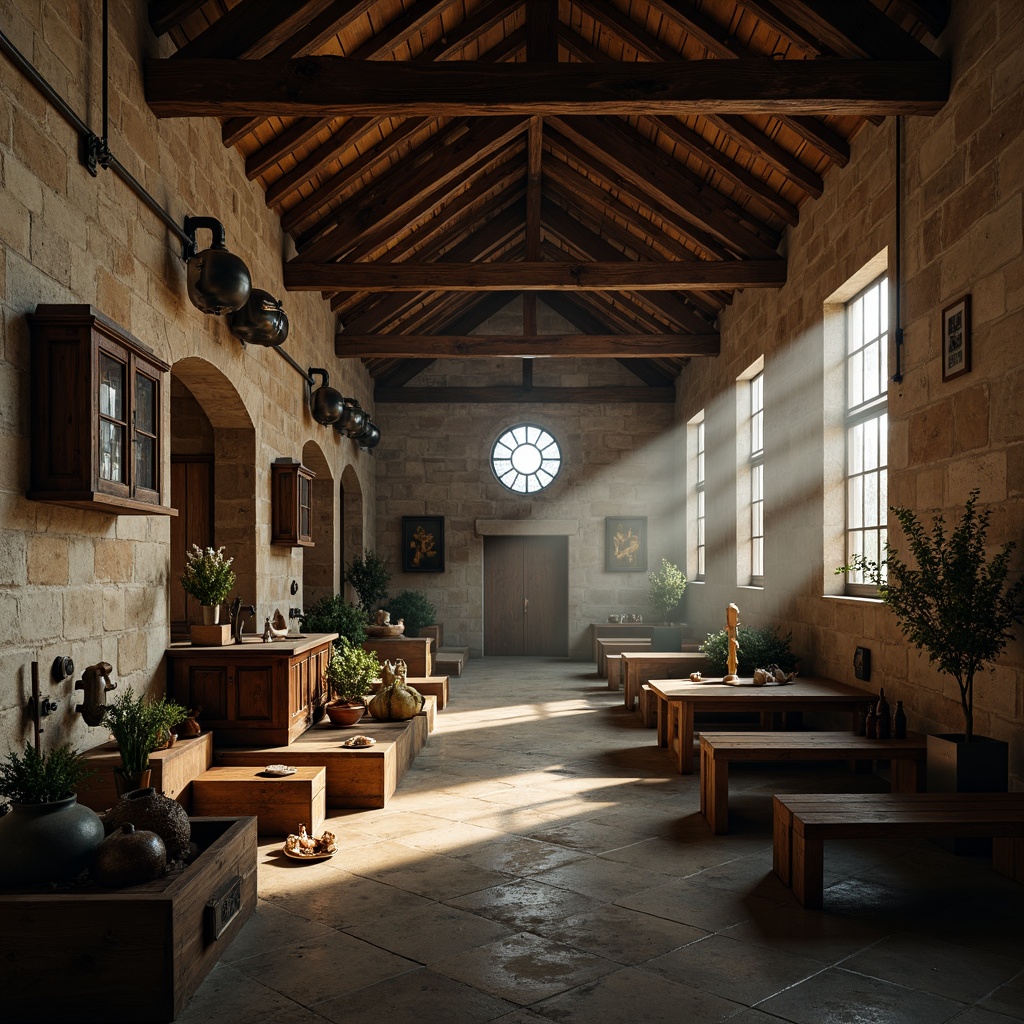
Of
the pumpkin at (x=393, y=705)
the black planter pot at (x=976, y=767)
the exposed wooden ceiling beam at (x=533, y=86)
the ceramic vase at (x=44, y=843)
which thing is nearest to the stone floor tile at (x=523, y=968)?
the ceramic vase at (x=44, y=843)

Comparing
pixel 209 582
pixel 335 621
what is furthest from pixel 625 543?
pixel 209 582

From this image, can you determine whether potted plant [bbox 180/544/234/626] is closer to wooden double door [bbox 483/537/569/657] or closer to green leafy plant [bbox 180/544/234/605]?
green leafy plant [bbox 180/544/234/605]

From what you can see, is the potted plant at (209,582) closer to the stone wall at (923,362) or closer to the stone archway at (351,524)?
the stone wall at (923,362)

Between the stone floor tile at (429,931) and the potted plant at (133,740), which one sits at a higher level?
the potted plant at (133,740)

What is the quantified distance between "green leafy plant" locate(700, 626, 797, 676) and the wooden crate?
3.79 m

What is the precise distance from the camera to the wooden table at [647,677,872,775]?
5.33 metres

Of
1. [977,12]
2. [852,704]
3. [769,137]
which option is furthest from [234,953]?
[769,137]

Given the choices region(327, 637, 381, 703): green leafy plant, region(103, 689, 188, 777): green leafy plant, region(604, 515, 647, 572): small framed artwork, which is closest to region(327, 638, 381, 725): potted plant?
region(327, 637, 381, 703): green leafy plant

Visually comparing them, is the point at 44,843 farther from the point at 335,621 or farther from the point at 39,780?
the point at 335,621

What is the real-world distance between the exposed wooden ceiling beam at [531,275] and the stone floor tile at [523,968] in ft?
18.8

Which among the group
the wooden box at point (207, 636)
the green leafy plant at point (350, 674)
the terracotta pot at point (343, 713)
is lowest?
the terracotta pot at point (343, 713)

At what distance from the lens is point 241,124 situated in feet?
18.6

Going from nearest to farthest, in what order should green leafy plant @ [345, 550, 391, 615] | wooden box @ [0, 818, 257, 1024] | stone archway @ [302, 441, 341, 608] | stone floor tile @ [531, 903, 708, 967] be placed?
wooden box @ [0, 818, 257, 1024] → stone floor tile @ [531, 903, 708, 967] → stone archway @ [302, 441, 341, 608] → green leafy plant @ [345, 550, 391, 615]

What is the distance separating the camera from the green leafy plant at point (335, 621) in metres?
7.76
